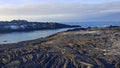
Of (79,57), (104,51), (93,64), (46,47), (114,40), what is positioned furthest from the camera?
(114,40)

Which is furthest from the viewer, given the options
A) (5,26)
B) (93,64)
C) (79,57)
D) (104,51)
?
(5,26)

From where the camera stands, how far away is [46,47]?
Answer: 96.0ft

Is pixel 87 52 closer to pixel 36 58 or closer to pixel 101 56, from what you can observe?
Result: pixel 101 56

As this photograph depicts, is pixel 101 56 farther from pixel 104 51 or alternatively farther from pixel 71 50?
pixel 71 50

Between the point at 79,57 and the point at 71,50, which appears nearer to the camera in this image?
the point at 79,57

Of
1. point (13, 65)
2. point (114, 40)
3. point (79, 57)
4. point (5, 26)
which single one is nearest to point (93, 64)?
point (79, 57)

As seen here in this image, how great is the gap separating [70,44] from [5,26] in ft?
154

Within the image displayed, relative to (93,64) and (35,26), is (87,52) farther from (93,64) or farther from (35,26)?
(35,26)

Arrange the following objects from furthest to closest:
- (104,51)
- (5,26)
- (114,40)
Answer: (5,26) → (114,40) → (104,51)

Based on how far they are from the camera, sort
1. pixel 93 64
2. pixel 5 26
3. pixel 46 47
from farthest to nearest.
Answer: pixel 5 26
pixel 46 47
pixel 93 64

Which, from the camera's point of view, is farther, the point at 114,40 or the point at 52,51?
the point at 114,40

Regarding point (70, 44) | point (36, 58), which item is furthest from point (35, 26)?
point (36, 58)

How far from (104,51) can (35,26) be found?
2081 inches

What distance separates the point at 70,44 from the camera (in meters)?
30.3
